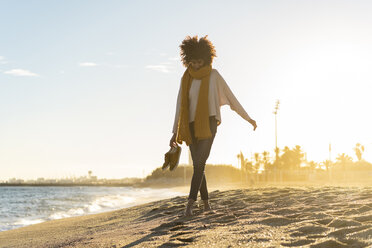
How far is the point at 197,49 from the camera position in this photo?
492 centimetres

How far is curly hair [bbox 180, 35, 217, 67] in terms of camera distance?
16.2 ft

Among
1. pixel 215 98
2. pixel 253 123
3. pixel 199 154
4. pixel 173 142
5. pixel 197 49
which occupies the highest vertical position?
pixel 197 49

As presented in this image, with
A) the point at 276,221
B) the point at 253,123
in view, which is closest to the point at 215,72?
the point at 253,123

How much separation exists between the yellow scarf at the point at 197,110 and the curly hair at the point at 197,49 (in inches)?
4.4

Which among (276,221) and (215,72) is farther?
(215,72)

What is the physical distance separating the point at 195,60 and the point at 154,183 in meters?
133

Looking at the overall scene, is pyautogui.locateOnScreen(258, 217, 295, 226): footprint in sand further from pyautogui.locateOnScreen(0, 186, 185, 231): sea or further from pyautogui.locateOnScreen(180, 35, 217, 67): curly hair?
pyautogui.locateOnScreen(0, 186, 185, 231): sea

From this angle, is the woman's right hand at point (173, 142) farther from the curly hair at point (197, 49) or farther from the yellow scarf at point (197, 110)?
the curly hair at point (197, 49)

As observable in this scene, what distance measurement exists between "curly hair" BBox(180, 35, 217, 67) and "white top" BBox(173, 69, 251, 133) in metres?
0.19

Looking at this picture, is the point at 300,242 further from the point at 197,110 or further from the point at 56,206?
the point at 56,206

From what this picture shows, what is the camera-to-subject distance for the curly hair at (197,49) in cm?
493

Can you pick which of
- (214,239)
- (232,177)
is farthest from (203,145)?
(232,177)

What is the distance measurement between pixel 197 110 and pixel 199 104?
8cm

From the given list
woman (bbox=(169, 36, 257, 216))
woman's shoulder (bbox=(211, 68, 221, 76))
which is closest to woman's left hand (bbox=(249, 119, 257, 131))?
woman (bbox=(169, 36, 257, 216))
